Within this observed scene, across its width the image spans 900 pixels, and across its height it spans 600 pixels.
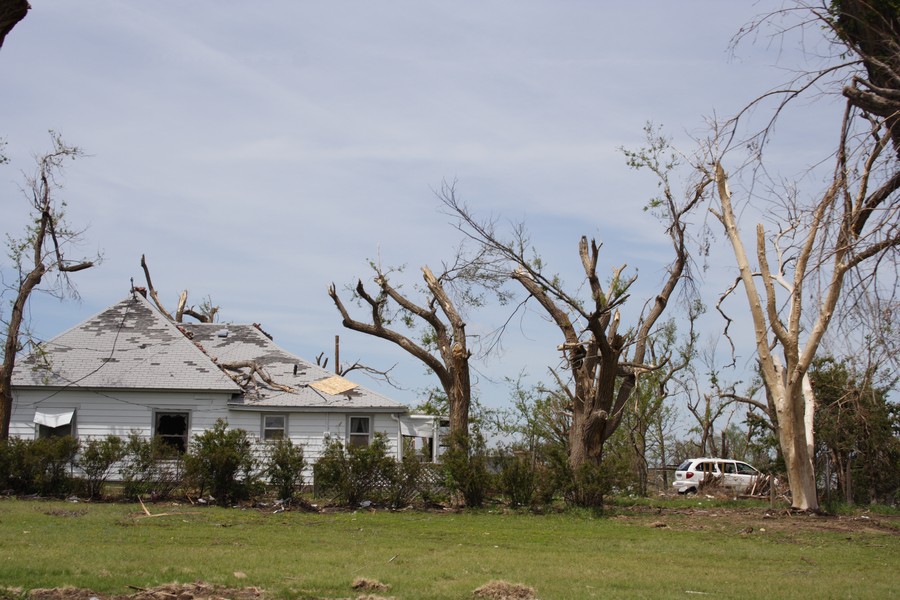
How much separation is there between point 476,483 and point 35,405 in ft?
44.8

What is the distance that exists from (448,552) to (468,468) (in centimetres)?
754

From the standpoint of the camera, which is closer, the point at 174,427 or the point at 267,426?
the point at 267,426

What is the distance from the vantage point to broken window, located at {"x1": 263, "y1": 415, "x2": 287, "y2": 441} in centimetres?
2552

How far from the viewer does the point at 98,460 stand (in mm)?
19031

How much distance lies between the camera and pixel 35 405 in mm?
25109

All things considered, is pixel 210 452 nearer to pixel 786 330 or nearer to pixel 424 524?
pixel 424 524

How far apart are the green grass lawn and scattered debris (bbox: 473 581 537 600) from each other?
0.19 meters

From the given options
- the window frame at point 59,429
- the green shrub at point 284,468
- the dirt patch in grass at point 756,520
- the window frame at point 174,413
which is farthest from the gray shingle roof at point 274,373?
the dirt patch in grass at point 756,520

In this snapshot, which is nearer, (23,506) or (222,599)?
(222,599)

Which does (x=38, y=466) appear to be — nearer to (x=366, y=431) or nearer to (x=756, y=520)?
(x=366, y=431)

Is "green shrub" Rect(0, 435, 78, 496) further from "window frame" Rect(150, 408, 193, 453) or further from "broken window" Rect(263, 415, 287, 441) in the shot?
"broken window" Rect(263, 415, 287, 441)

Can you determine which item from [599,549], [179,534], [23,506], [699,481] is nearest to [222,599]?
[179,534]

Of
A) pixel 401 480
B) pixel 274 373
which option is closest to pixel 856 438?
pixel 401 480

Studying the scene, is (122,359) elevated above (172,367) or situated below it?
above
